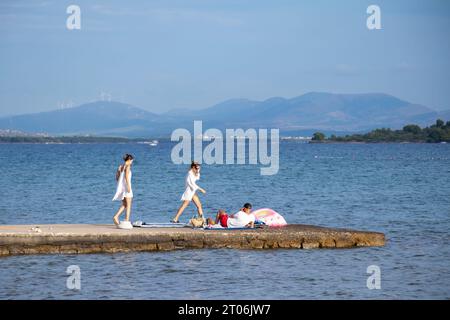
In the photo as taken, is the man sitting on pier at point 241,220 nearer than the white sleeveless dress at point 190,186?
Yes

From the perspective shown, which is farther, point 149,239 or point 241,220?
point 241,220

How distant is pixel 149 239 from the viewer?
24328mm

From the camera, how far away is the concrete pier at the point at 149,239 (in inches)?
949

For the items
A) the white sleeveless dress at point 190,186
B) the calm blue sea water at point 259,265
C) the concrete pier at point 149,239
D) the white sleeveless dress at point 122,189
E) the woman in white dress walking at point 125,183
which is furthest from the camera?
the white sleeveless dress at point 190,186

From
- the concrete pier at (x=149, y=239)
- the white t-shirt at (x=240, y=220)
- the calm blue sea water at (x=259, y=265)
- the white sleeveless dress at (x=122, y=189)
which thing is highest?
the white sleeveless dress at (x=122, y=189)

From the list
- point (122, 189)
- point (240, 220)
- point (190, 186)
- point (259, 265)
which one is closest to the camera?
point (259, 265)

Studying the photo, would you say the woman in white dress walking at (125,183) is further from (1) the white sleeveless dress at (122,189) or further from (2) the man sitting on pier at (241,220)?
(2) the man sitting on pier at (241,220)

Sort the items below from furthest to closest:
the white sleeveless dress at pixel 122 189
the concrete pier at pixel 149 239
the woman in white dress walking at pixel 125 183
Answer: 1. the white sleeveless dress at pixel 122 189
2. the woman in white dress walking at pixel 125 183
3. the concrete pier at pixel 149 239

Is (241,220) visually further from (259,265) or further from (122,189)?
(122,189)

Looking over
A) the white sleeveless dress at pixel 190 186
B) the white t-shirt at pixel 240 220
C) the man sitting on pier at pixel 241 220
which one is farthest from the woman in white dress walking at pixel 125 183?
the white t-shirt at pixel 240 220

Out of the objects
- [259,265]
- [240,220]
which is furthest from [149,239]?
[259,265]
